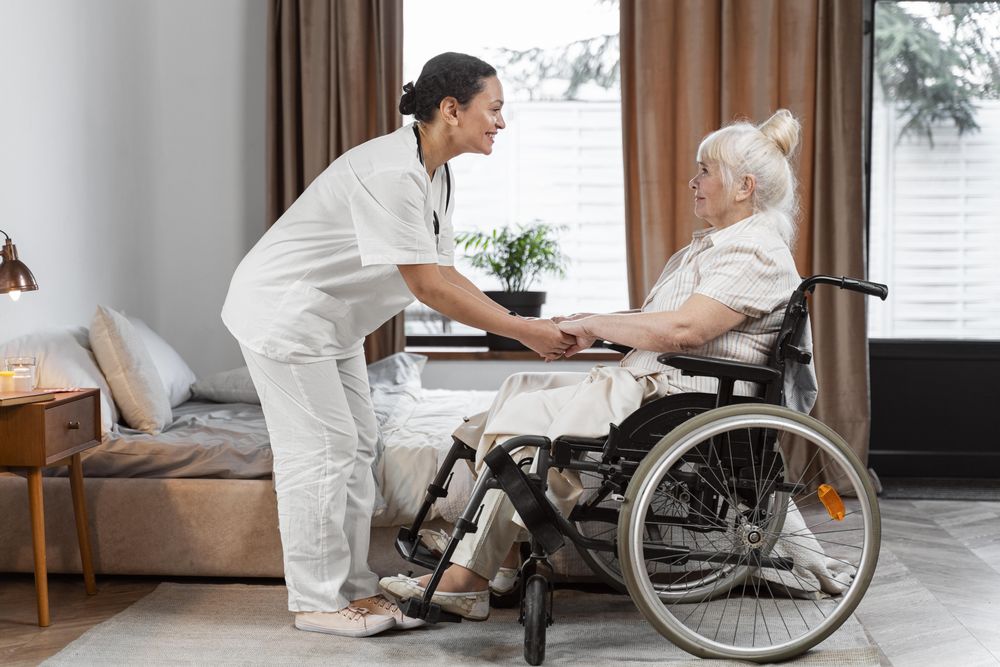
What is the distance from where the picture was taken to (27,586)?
2.71 m

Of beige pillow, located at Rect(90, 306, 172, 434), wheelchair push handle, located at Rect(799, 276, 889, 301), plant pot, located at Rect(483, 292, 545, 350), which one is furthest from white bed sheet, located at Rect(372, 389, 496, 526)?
plant pot, located at Rect(483, 292, 545, 350)

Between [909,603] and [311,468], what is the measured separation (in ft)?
5.10

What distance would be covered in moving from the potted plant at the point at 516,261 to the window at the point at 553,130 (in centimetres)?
9

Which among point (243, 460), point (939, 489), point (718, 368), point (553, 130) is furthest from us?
point (553, 130)

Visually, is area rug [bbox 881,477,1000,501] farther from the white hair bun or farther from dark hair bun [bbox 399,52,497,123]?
dark hair bun [bbox 399,52,497,123]

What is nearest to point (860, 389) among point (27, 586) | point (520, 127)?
point (520, 127)

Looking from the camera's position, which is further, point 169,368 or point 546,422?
point 169,368

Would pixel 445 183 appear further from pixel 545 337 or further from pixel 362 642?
pixel 362 642

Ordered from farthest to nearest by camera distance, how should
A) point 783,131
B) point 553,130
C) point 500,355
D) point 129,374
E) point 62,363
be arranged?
point 553,130
point 500,355
point 129,374
point 62,363
point 783,131

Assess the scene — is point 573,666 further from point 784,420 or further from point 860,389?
point 860,389

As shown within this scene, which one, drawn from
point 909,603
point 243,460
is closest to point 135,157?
point 243,460

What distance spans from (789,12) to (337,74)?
1.81m

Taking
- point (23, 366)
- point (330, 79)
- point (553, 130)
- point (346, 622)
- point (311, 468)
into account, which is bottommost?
point (346, 622)

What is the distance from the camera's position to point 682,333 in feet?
7.23
